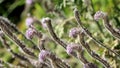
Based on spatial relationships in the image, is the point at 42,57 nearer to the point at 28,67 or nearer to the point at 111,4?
the point at 28,67

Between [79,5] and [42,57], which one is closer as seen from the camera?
[42,57]

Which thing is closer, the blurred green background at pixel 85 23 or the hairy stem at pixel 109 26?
the hairy stem at pixel 109 26

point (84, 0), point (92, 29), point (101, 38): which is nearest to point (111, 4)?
point (92, 29)

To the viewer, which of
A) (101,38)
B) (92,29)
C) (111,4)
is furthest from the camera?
(111,4)

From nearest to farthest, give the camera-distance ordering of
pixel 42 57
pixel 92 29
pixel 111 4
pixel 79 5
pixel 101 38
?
pixel 42 57 → pixel 79 5 → pixel 101 38 → pixel 92 29 → pixel 111 4

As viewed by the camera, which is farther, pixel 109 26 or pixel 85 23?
pixel 85 23

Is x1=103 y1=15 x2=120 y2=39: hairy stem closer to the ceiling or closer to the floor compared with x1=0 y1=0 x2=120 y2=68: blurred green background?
closer to the floor

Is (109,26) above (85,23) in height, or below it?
below

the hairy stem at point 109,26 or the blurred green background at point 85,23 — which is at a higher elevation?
the blurred green background at point 85,23

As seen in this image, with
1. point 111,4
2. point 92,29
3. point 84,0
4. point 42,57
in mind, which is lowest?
point 42,57

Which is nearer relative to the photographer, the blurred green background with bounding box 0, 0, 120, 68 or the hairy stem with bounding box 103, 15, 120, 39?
the hairy stem with bounding box 103, 15, 120, 39

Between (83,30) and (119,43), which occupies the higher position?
(119,43)
